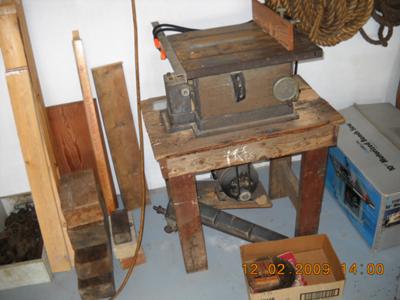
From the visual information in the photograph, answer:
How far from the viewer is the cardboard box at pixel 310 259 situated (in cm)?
181

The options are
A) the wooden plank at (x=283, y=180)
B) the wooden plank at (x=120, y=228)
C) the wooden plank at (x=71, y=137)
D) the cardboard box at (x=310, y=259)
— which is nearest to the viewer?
the cardboard box at (x=310, y=259)

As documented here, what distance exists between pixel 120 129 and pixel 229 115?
0.78 meters

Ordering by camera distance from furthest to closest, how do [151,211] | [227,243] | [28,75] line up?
[151,211] → [227,243] → [28,75]

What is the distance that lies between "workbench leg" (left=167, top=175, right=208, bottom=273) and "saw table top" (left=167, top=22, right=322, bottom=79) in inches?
18.8

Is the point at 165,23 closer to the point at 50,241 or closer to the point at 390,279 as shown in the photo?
the point at 50,241

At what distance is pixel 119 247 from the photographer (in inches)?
81.9

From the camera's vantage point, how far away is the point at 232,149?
1.73 metres

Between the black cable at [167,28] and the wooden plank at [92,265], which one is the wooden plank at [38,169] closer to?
the wooden plank at [92,265]

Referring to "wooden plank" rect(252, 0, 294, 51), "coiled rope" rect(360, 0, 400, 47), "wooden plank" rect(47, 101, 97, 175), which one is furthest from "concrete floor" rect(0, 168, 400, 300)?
"wooden plank" rect(252, 0, 294, 51)

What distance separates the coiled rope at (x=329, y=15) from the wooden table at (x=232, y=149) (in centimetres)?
31

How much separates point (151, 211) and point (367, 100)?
1.51 m

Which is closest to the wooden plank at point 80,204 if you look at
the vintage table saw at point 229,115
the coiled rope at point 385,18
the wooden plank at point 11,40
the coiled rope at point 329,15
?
the vintage table saw at point 229,115

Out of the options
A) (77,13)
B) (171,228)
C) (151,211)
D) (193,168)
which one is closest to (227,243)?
(171,228)

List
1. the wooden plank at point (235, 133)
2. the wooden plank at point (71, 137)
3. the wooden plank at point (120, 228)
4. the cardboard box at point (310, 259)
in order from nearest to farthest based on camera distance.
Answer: the wooden plank at point (235, 133)
the cardboard box at point (310, 259)
the wooden plank at point (120, 228)
the wooden plank at point (71, 137)
